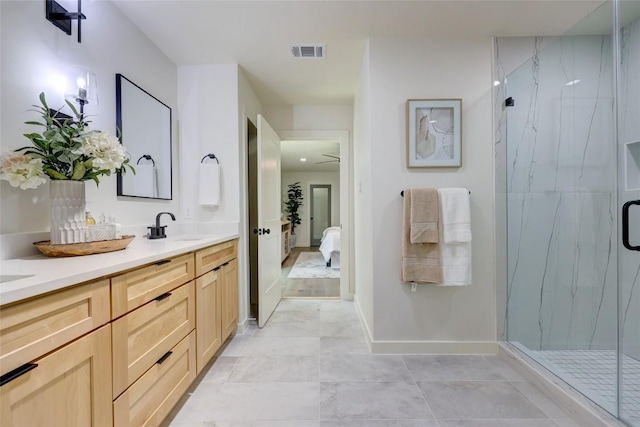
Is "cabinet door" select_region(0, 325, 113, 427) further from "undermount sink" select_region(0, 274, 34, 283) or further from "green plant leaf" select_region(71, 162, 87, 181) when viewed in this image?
"green plant leaf" select_region(71, 162, 87, 181)

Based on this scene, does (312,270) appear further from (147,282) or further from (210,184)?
(147,282)

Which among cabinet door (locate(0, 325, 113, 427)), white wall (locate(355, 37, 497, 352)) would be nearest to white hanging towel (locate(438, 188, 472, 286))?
white wall (locate(355, 37, 497, 352))

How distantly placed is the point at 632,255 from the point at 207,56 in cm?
334

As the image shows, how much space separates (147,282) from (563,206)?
104 inches

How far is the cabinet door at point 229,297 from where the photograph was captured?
2092 mm

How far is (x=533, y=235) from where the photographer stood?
208cm

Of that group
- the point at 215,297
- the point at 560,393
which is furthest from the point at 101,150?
the point at 560,393

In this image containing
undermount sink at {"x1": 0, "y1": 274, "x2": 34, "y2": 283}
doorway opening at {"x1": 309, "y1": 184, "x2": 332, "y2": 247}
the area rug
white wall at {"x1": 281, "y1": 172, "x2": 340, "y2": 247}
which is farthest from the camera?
doorway opening at {"x1": 309, "y1": 184, "x2": 332, "y2": 247}

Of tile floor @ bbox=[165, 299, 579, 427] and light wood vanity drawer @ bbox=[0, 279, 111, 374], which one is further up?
light wood vanity drawer @ bbox=[0, 279, 111, 374]

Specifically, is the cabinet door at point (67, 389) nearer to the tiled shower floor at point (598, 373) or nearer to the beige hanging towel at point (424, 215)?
the beige hanging towel at point (424, 215)

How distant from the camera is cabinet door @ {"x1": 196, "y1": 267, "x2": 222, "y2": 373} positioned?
169cm

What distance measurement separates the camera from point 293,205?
8406mm

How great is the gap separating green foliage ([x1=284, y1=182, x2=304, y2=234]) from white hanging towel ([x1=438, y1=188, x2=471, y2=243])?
6583 mm

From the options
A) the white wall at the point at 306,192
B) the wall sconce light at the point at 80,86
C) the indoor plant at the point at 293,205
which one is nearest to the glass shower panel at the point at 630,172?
the wall sconce light at the point at 80,86
